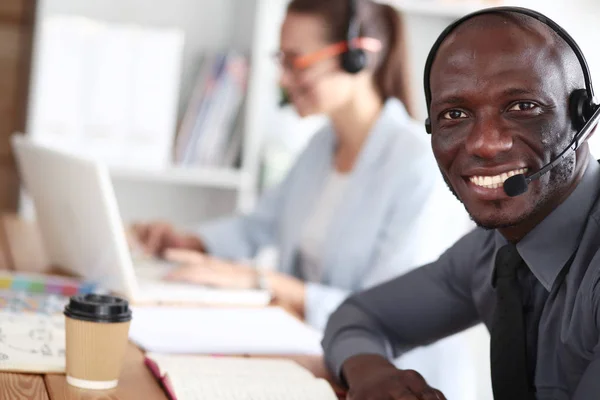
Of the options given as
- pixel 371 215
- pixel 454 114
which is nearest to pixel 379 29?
pixel 371 215

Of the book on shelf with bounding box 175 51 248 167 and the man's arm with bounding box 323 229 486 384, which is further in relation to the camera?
the book on shelf with bounding box 175 51 248 167

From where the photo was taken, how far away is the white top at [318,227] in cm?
220

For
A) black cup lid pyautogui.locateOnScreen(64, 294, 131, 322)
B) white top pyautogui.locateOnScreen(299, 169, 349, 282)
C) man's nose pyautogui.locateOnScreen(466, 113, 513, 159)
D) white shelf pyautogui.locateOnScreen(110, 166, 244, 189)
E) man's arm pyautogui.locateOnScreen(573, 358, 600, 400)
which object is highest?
man's nose pyautogui.locateOnScreen(466, 113, 513, 159)

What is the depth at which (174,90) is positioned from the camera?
2.81 m

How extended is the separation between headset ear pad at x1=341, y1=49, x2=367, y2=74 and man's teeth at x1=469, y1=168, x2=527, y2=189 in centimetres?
119

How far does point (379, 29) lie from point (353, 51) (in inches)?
4.5

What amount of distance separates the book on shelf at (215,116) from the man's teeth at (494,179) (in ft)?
6.15

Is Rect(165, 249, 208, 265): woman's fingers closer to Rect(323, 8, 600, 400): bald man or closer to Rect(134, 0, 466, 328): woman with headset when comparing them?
Rect(134, 0, 466, 328): woman with headset

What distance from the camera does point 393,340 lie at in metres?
1.37

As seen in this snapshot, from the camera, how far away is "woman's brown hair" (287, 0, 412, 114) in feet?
7.25

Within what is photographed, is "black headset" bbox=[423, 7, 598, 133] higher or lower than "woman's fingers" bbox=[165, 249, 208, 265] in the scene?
higher

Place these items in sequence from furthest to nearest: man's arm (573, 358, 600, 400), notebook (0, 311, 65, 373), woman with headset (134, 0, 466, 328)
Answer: woman with headset (134, 0, 466, 328) → notebook (0, 311, 65, 373) → man's arm (573, 358, 600, 400)

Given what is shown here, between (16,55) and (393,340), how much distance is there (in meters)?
2.15

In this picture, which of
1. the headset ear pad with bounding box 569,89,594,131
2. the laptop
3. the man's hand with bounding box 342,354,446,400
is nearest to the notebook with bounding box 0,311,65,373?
the laptop
